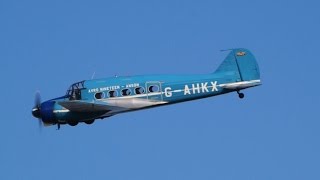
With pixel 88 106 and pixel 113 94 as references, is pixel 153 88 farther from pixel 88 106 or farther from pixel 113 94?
pixel 88 106

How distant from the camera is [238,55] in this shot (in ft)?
247

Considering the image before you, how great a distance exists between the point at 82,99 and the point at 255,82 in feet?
34.0

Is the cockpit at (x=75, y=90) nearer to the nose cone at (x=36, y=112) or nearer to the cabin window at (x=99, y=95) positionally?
the cabin window at (x=99, y=95)

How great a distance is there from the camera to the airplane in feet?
244

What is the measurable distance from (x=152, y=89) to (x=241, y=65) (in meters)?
5.39

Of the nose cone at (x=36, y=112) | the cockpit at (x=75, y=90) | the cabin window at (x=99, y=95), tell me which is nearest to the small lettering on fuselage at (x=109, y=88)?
the cabin window at (x=99, y=95)

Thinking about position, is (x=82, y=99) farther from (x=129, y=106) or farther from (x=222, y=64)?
(x=222, y=64)

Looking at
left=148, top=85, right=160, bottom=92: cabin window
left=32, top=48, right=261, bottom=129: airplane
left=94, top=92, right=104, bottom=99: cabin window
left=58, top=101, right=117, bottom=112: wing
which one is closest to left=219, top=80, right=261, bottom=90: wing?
left=32, top=48, right=261, bottom=129: airplane

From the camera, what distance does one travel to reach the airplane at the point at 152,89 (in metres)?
74.4

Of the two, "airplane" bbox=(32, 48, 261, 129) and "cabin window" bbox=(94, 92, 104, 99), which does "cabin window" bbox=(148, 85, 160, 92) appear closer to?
"airplane" bbox=(32, 48, 261, 129)

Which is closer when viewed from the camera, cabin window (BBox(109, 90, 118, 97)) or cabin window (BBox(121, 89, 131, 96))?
cabin window (BBox(121, 89, 131, 96))

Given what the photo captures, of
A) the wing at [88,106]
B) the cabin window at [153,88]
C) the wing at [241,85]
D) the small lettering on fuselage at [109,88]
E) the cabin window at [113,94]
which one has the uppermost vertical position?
the small lettering on fuselage at [109,88]

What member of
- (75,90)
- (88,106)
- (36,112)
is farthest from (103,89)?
(36,112)

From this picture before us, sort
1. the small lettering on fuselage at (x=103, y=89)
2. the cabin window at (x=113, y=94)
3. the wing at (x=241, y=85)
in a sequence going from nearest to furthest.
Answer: the wing at (x=241, y=85), the cabin window at (x=113, y=94), the small lettering on fuselage at (x=103, y=89)
